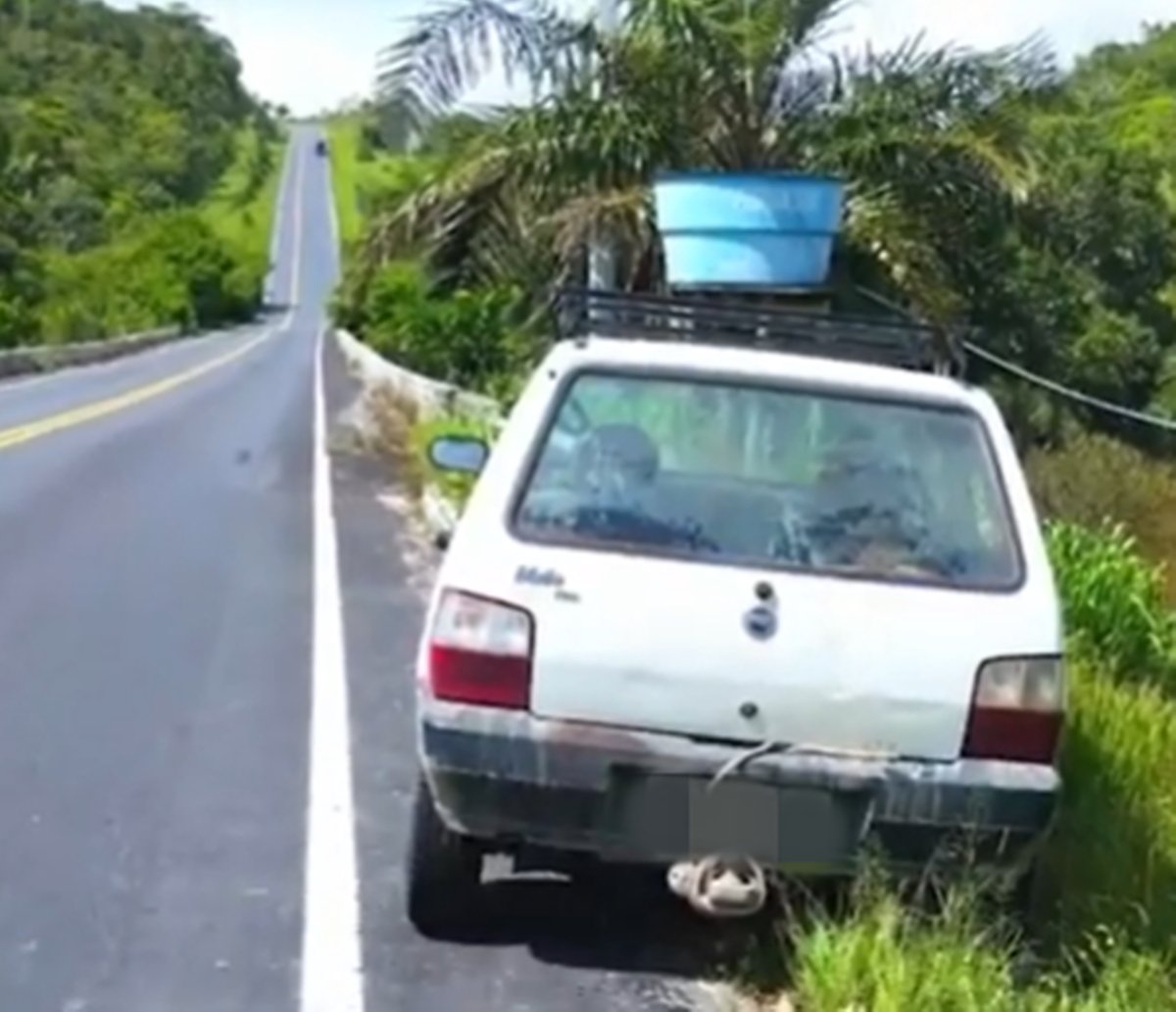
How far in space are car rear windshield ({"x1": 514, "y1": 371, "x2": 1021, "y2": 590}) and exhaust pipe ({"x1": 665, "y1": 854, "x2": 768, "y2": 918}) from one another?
0.72 metres

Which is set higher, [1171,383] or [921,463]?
[921,463]

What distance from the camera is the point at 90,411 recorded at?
29.6 metres

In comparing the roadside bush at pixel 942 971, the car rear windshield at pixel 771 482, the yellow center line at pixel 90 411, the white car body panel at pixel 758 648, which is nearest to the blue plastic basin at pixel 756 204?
the car rear windshield at pixel 771 482

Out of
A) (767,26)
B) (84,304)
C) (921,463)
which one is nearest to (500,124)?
(767,26)

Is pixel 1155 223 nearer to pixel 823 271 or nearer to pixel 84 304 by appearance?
pixel 823 271

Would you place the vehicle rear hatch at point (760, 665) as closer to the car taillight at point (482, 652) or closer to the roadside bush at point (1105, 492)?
the car taillight at point (482, 652)

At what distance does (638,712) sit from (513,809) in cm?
38

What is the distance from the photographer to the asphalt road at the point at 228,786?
597cm

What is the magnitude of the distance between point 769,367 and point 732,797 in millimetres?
1256

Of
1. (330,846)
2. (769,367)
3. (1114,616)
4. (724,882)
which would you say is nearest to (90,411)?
(1114,616)

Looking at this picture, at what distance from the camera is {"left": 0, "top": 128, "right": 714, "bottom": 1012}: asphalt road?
5969 mm

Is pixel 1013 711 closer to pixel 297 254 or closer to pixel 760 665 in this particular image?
pixel 760 665

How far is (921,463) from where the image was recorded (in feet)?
20.6

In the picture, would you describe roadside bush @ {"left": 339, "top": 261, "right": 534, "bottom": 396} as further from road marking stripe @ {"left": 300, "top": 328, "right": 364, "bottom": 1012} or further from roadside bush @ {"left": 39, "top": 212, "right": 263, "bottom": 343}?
roadside bush @ {"left": 39, "top": 212, "right": 263, "bottom": 343}
